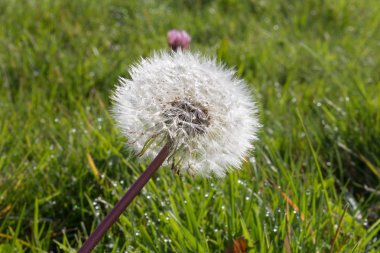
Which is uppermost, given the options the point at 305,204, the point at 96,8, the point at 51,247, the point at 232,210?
the point at 96,8

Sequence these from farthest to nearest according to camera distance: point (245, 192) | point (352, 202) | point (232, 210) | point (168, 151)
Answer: point (352, 202) → point (245, 192) → point (232, 210) → point (168, 151)

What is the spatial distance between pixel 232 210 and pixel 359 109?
1026 millimetres

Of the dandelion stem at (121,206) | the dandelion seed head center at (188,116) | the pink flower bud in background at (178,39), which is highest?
the pink flower bud in background at (178,39)

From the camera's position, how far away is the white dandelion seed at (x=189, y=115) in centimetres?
154

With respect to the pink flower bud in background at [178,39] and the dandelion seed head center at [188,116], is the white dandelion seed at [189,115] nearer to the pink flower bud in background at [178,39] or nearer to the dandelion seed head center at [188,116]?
the dandelion seed head center at [188,116]

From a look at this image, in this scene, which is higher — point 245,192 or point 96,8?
point 96,8

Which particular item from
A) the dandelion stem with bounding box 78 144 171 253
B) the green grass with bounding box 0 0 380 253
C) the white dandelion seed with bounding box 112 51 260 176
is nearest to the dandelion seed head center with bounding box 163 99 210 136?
the white dandelion seed with bounding box 112 51 260 176

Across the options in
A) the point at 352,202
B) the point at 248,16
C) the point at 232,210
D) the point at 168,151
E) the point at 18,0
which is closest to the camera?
the point at 168,151

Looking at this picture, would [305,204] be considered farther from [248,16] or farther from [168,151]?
[248,16]

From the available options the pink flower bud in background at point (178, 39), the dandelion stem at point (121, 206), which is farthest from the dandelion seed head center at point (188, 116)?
the pink flower bud in background at point (178, 39)

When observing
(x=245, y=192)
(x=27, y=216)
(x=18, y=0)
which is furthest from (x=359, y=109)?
(x=18, y=0)

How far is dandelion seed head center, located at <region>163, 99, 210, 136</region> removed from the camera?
5.00ft

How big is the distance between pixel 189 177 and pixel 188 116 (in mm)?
708

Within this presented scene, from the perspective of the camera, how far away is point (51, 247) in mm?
2125
